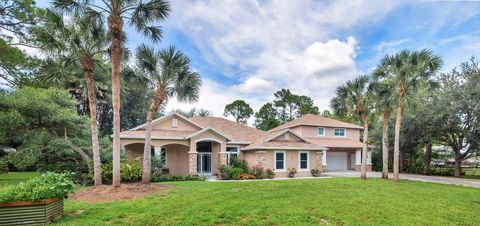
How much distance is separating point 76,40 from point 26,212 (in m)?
8.93

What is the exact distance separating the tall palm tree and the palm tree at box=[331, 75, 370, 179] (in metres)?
15.3

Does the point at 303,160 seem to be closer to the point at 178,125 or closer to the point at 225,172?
the point at 225,172

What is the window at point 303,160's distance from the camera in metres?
23.0

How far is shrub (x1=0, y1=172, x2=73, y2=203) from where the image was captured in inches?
267

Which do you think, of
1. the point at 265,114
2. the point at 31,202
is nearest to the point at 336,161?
the point at 265,114

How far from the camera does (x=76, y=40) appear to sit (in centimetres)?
1311

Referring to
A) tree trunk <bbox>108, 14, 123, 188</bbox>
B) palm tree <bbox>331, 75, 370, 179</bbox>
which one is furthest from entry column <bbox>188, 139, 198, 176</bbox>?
palm tree <bbox>331, 75, 370, 179</bbox>

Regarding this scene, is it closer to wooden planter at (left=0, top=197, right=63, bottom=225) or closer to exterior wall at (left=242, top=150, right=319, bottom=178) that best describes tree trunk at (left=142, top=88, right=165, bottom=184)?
wooden planter at (left=0, top=197, right=63, bottom=225)

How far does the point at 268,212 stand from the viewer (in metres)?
8.35

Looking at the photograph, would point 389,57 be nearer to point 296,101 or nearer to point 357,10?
point 357,10

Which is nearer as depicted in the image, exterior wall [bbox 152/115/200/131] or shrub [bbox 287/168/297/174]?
exterior wall [bbox 152/115/200/131]

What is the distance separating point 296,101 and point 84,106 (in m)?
34.7

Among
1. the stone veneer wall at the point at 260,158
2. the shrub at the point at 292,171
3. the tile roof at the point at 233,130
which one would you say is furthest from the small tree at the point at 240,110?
the stone veneer wall at the point at 260,158

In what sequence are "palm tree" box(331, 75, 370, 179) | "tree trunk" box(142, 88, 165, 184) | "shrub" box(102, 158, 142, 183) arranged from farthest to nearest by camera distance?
"palm tree" box(331, 75, 370, 179)
"shrub" box(102, 158, 142, 183)
"tree trunk" box(142, 88, 165, 184)
